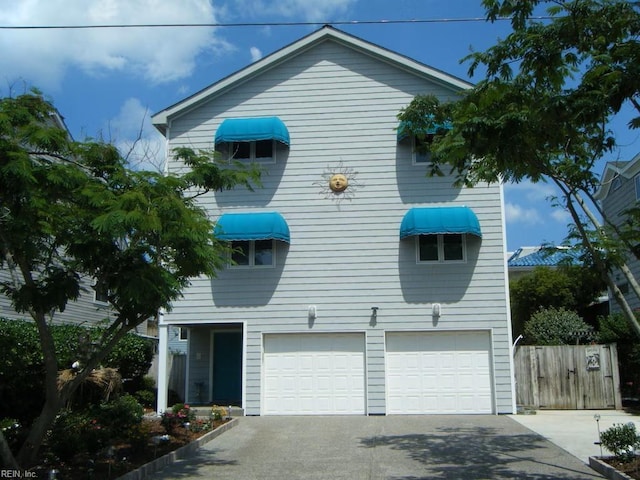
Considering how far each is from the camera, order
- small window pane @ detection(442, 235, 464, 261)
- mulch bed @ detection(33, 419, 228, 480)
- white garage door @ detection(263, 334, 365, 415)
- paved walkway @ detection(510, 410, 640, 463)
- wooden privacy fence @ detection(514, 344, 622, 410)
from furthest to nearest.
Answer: wooden privacy fence @ detection(514, 344, 622, 410), small window pane @ detection(442, 235, 464, 261), white garage door @ detection(263, 334, 365, 415), paved walkway @ detection(510, 410, 640, 463), mulch bed @ detection(33, 419, 228, 480)

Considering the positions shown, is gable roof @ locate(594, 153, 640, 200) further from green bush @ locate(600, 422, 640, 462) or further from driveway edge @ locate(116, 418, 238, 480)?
driveway edge @ locate(116, 418, 238, 480)

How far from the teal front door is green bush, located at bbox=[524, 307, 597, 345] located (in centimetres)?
937

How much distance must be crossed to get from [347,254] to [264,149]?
13.2 ft

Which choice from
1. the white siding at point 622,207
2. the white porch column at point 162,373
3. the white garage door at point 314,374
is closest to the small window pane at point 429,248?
the white garage door at point 314,374

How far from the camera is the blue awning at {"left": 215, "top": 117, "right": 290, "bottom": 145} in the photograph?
62.2ft

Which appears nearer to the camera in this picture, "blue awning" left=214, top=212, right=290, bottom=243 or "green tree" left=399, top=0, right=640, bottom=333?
"green tree" left=399, top=0, right=640, bottom=333

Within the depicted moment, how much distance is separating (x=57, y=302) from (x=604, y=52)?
778 centimetres

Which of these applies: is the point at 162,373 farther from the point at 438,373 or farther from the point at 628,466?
the point at 628,466

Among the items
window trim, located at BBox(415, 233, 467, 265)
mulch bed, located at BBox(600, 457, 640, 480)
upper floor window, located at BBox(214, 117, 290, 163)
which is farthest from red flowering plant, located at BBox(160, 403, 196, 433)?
mulch bed, located at BBox(600, 457, 640, 480)

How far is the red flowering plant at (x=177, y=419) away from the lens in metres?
13.9

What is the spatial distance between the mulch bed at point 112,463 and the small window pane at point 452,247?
9171 mm

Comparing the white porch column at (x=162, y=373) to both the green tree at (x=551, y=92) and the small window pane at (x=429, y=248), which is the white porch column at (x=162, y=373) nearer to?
the small window pane at (x=429, y=248)

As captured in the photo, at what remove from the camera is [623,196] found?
91.2 ft

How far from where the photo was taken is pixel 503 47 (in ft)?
29.8
